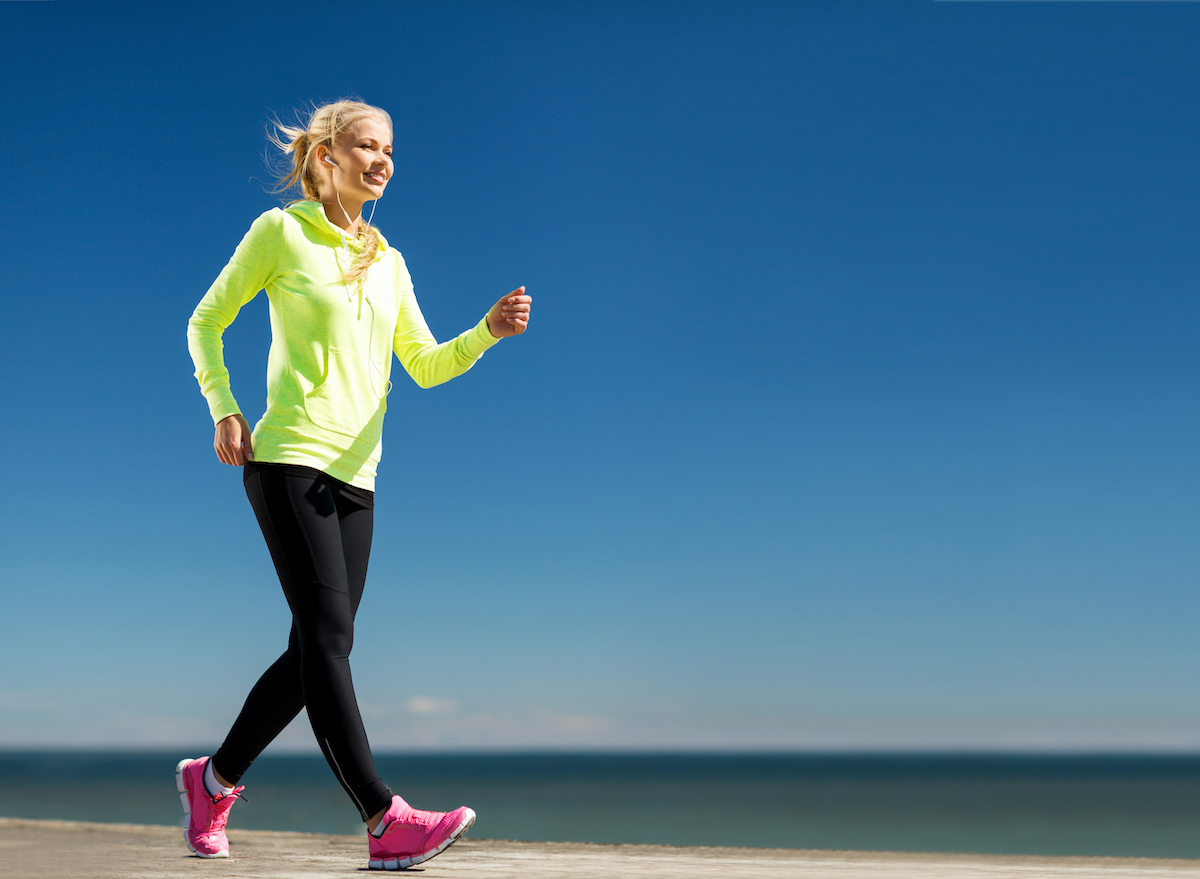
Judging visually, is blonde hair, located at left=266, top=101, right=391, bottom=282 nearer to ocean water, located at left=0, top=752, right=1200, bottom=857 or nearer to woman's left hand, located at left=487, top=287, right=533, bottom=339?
woman's left hand, located at left=487, top=287, right=533, bottom=339

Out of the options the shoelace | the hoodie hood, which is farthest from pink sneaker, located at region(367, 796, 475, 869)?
the hoodie hood

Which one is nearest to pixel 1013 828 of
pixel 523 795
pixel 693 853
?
pixel 523 795

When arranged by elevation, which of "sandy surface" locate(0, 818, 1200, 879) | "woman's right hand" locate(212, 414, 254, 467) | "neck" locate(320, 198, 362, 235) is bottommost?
"sandy surface" locate(0, 818, 1200, 879)

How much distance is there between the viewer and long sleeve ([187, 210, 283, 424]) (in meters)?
2.60

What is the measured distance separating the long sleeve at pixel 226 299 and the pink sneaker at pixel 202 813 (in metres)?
1.10

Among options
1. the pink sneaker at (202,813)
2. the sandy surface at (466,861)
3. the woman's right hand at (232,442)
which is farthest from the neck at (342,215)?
the sandy surface at (466,861)

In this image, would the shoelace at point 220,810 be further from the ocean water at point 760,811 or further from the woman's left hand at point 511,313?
the ocean water at point 760,811

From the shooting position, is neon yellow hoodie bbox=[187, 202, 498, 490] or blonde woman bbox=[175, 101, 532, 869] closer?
blonde woman bbox=[175, 101, 532, 869]

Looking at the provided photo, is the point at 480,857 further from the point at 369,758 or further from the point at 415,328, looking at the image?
the point at 415,328

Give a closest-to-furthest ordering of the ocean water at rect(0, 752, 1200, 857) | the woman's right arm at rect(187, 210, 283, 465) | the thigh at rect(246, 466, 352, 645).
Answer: the thigh at rect(246, 466, 352, 645), the woman's right arm at rect(187, 210, 283, 465), the ocean water at rect(0, 752, 1200, 857)

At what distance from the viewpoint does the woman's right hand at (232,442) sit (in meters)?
2.50

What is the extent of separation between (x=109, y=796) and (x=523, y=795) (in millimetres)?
23319

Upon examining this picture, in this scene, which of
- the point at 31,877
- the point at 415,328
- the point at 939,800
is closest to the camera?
the point at 31,877

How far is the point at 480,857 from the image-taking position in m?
2.90
